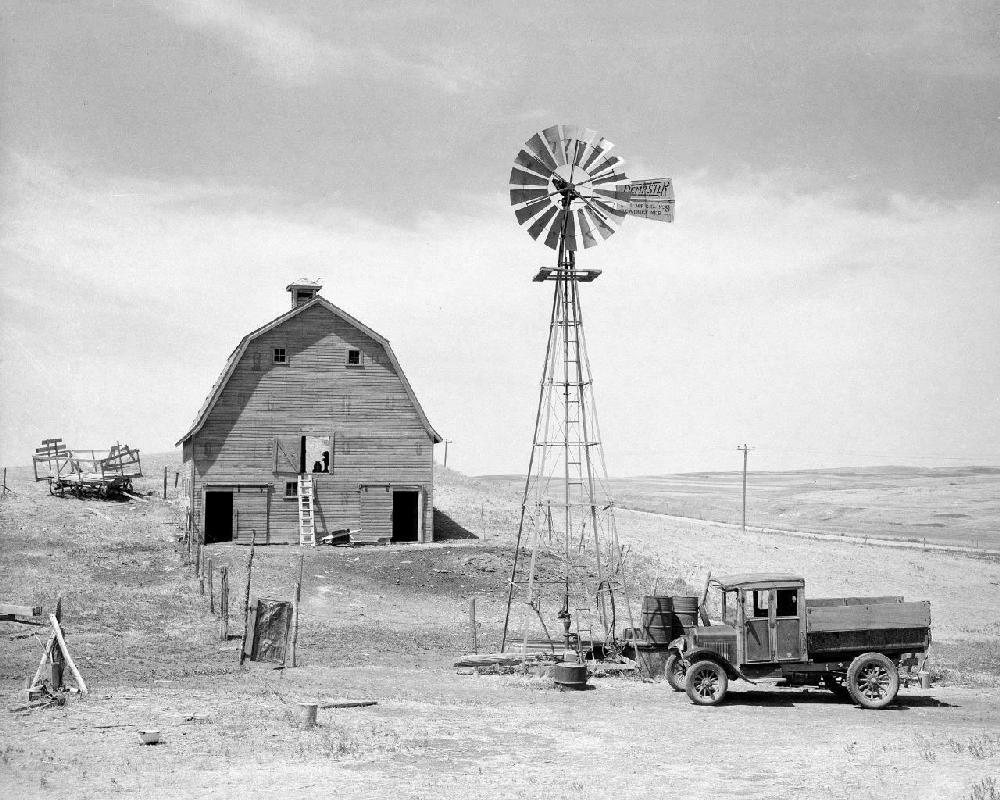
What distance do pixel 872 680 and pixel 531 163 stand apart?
13116mm

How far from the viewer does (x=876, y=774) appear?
44.9 feet

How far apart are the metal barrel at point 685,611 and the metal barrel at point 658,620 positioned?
0.11 metres

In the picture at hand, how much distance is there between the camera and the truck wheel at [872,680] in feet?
61.7

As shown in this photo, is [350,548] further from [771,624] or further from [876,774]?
[876,774]

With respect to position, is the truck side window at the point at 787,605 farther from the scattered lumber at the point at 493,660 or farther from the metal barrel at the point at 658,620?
the scattered lumber at the point at 493,660

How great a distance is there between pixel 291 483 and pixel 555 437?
18428 mm

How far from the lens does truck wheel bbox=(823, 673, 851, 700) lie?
19.6 m

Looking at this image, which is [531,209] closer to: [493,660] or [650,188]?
[650,188]

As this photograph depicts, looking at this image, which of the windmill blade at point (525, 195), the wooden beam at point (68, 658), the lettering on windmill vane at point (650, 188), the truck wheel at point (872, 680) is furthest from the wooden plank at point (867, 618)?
the wooden beam at point (68, 658)

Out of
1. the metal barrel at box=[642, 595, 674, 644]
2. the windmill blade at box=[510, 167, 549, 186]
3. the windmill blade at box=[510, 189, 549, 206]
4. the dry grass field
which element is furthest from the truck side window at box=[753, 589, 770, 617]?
the windmill blade at box=[510, 167, 549, 186]

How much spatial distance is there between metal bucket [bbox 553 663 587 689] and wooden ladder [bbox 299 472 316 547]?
21033 millimetres

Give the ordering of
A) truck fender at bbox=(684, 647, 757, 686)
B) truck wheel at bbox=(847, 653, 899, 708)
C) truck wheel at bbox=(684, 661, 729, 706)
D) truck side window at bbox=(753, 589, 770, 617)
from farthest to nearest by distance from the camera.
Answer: truck side window at bbox=(753, 589, 770, 617) < truck fender at bbox=(684, 647, 757, 686) < truck wheel at bbox=(684, 661, 729, 706) < truck wheel at bbox=(847, 653, 899, 708)

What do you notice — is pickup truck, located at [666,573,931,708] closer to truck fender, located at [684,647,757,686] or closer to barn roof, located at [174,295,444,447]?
truck fender, located at [684,647,757,686]

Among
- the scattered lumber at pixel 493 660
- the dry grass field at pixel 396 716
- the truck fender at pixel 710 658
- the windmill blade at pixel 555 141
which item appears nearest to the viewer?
the dry grass field at pixel 396 716
